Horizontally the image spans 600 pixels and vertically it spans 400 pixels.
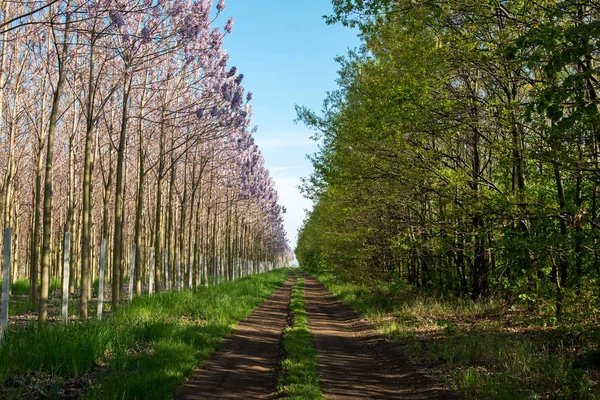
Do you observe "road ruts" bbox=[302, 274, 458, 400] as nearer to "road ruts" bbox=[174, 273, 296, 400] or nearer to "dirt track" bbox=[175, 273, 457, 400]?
"dirt track" bbox=[175, 273, 457, 400]

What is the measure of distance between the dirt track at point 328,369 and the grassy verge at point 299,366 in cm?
18

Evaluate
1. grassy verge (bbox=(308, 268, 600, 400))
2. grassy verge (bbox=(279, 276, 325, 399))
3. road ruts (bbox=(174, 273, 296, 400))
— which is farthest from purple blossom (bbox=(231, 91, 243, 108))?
grassy verge (bbox=(308, 268, 600, 400))

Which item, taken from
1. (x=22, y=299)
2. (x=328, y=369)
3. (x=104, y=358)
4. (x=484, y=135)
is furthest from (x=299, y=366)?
(x=22, y=299)

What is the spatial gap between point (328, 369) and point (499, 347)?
305cm

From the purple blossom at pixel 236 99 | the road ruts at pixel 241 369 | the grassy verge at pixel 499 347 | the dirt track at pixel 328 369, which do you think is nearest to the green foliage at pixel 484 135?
the grassy verge at pixel 499 347

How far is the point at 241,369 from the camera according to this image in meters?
8.73

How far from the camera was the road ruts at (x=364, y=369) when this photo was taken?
750cm

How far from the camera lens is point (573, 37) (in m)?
5.71

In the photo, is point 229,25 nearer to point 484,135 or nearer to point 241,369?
point 484,135

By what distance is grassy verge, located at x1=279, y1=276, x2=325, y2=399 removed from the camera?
23.0ft

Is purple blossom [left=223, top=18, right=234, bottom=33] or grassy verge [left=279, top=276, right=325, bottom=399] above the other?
purple blossom [left=223, top=18, right=234, bottom=33]

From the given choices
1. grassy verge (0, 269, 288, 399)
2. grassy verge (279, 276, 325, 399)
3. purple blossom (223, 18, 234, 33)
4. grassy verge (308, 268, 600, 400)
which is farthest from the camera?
purple blossom (223, 18, 234, 33)

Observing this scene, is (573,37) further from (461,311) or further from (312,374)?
(461,311)

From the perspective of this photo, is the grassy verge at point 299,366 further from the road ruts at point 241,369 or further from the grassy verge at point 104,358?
the grassy verge at point 104,358
